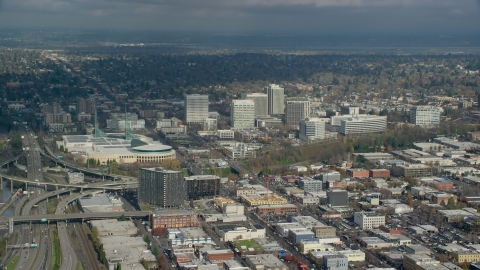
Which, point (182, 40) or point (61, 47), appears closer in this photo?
point (61, 47)

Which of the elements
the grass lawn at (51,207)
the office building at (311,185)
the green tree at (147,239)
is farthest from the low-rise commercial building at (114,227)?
the office building at (311,185)

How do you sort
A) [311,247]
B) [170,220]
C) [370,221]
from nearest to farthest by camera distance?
1. [311,247]
2. [170,220]
3. [370,221]

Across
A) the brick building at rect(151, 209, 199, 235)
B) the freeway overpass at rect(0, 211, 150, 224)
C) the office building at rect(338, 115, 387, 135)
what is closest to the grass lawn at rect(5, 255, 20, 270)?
the freeway overpass at rect(0, 211, 150, 224)

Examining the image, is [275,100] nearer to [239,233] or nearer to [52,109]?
[52,109]

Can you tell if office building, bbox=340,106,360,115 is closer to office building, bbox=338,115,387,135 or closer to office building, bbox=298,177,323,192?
office building, bbox=338,115,387,135

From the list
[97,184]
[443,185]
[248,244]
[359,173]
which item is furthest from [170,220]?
[443,185]

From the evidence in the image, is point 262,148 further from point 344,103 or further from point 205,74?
point 205,74

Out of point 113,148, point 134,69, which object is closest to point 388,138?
point 113,148
